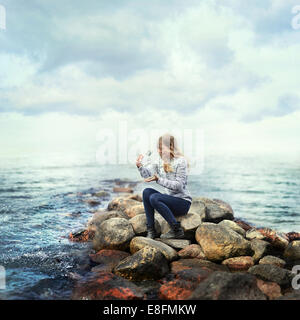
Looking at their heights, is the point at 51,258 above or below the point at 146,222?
below

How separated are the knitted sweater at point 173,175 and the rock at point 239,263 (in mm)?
1549

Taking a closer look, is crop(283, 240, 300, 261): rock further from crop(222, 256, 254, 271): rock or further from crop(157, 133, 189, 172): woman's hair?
crop(157, 133, 189, 172): woman's hair

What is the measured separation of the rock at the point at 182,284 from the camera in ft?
13.4

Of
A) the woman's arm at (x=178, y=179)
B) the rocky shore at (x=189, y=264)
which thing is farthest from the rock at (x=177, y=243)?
the woman's arm at (x=178, y=179)

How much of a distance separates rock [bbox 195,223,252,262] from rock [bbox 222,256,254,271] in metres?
0.13

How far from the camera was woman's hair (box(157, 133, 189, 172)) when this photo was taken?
5691 millimetres

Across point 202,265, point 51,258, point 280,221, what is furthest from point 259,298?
point 280,221

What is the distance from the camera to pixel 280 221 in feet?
36.1

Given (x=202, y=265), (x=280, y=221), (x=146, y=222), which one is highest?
(x=146, y=222)

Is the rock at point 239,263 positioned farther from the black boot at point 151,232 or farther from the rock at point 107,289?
the rock at point 107,289

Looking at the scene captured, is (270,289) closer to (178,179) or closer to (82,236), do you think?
(178,179)

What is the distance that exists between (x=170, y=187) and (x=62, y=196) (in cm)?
1060

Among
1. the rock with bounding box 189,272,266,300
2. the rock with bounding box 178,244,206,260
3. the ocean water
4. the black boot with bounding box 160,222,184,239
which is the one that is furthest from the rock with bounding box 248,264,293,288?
the ocean water
